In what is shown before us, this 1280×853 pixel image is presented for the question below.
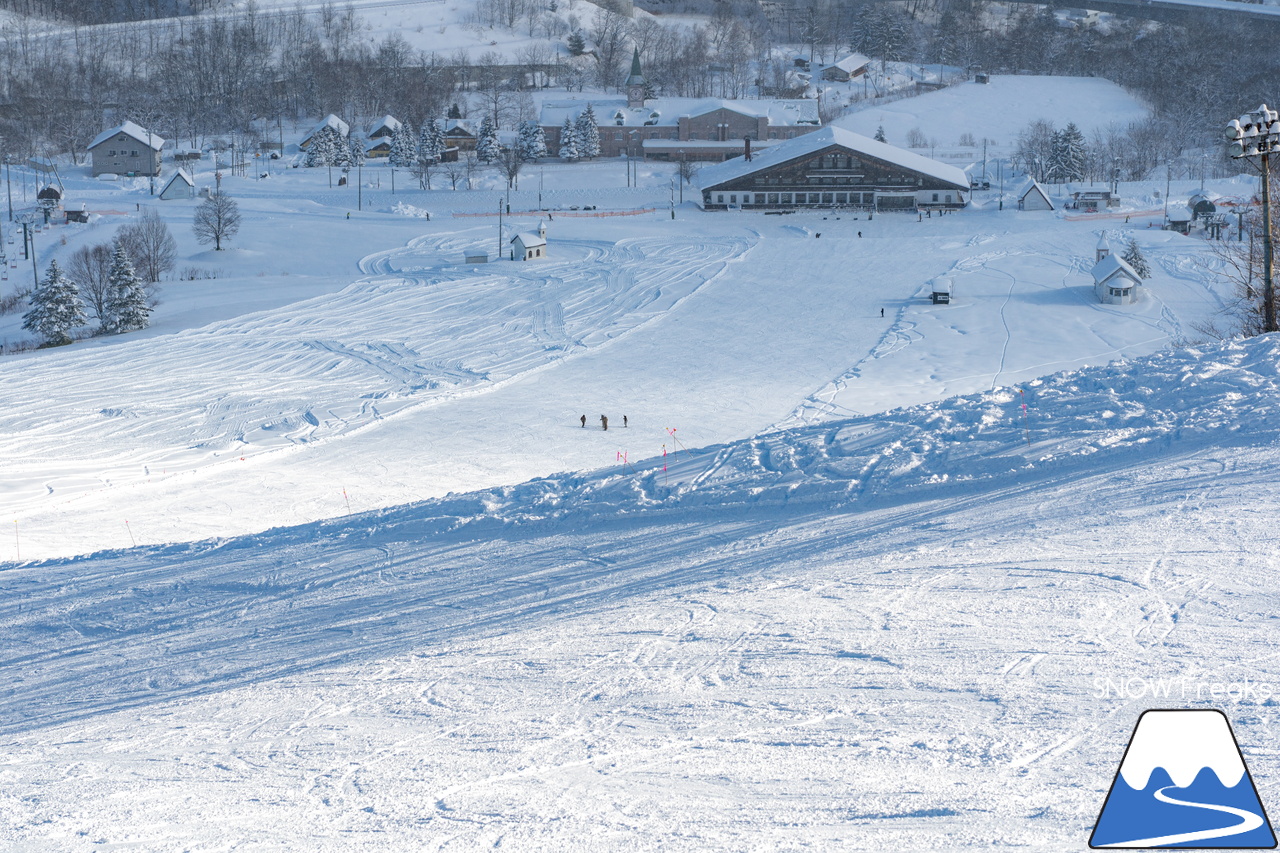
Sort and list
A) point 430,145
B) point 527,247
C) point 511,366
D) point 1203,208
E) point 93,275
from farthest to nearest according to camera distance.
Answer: point 430,145
point 1203,208
point 527,247
point 93,275
point 511,366

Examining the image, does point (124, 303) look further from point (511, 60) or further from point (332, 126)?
point (511, 60)

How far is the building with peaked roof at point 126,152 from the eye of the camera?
2424 inches

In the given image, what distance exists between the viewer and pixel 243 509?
1488cm

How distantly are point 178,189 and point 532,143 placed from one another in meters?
19.5

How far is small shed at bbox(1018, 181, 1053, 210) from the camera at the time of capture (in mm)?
49094

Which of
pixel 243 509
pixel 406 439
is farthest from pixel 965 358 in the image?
pixel 243 509

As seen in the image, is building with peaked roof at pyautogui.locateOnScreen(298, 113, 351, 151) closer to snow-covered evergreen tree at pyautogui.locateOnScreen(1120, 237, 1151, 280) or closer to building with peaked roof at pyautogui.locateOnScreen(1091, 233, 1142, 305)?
snow-covered evergreen tree at pyautogui.locateOnScreen(1120, 237, 1151, 280)

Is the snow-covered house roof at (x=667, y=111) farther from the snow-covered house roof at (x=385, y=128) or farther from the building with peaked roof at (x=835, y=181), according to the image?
the building with peaked roof at (x=835, y=181)

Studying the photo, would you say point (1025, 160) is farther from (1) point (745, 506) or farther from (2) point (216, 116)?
(1) point (745, 506)

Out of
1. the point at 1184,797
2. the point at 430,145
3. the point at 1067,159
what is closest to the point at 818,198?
the point at 1067,159

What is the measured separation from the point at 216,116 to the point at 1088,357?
68233 mm

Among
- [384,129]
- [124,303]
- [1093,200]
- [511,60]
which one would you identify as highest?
[511,60]

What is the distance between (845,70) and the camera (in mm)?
85625

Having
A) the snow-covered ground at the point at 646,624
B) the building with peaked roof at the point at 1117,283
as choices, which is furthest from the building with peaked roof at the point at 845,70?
the snow-covered ground at the point at 646,624
